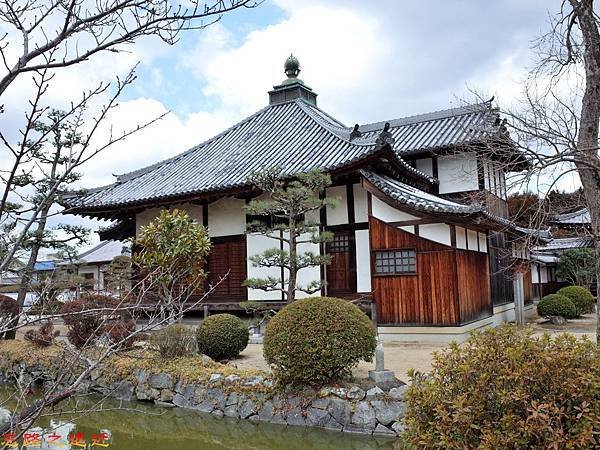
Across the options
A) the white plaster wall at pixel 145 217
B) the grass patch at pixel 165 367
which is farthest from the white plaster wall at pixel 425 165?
the grass patch at pixel 165 367

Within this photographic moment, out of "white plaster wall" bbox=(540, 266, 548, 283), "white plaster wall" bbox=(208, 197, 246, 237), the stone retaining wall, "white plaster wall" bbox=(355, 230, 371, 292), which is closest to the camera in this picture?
the stone retaining wall

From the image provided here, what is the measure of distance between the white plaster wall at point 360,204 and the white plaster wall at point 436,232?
1.72 m

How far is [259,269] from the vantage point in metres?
14.5

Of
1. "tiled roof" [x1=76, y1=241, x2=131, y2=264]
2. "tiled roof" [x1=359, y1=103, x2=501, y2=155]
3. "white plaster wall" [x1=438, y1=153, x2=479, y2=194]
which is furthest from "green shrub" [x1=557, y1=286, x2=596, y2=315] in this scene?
"tiled roof" [x1=76, y1=241, x2=131, y2=264]

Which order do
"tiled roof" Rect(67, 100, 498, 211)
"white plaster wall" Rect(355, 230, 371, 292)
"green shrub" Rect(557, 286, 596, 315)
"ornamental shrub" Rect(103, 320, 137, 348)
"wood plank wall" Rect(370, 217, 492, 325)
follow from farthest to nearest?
"green shrub" Rect(557, 286, 596, 315)
"tiled roof" Rect(67, 100, 498, 211)
"white plaster wall" Rect(355, 230, 371, 292)
"wood plank wall" Rect(370, 217, 492, 325)
"ornamental shrub" Rect(103, 320, 137, 348)

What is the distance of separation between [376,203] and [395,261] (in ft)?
4.59

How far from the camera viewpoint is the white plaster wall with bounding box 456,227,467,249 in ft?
38.6

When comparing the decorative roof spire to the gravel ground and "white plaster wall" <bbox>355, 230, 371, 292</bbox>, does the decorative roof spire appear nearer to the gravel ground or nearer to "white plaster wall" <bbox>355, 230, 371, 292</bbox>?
"white plaster wall" <bbox>355, 230, 371, 292</bbox>

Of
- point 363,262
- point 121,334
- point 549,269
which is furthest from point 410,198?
point 549,269

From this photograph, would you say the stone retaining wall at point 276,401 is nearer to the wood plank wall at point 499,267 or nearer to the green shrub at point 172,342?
the green shrub at point 172,342

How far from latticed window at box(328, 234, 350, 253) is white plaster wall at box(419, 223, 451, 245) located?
2207 millimetres

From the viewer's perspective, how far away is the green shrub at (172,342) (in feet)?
31.3

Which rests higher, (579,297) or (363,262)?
(363,262)

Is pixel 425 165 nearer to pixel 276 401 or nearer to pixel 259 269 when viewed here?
pixel 259 269
